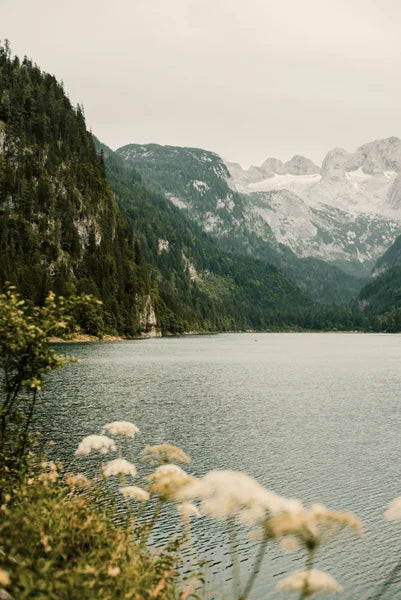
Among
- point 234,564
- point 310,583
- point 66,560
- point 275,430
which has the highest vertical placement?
point 310,583

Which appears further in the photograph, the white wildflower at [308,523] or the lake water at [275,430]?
the lake water at [275,430]

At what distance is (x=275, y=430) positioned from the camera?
4962cm

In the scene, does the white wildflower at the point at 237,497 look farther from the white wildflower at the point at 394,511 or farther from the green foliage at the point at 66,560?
the green foliage at the point at 66,560

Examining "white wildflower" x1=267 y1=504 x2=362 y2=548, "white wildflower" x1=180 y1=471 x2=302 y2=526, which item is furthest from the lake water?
"white wildflower" x1=180 y1=471 x2=302 y2=526

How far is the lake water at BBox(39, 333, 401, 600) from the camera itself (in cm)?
2320

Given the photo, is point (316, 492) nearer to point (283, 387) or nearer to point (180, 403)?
point (180, 403)

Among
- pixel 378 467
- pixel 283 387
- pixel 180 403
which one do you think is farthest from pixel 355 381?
pixel 378 467

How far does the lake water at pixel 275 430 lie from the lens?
76.1 feet

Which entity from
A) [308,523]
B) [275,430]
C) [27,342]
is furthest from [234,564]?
[275,430]

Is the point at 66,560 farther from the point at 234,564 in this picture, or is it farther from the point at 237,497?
the point at 234,564

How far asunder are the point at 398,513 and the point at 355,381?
282 feet

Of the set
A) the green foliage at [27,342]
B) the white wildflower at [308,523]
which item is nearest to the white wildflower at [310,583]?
the white wildflower at [308,523]

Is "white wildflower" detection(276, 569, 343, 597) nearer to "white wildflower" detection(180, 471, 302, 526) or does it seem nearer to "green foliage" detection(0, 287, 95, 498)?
"white wildflower" detection(180, 471, 302, 526)

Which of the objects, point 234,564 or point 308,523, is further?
point 234,564
